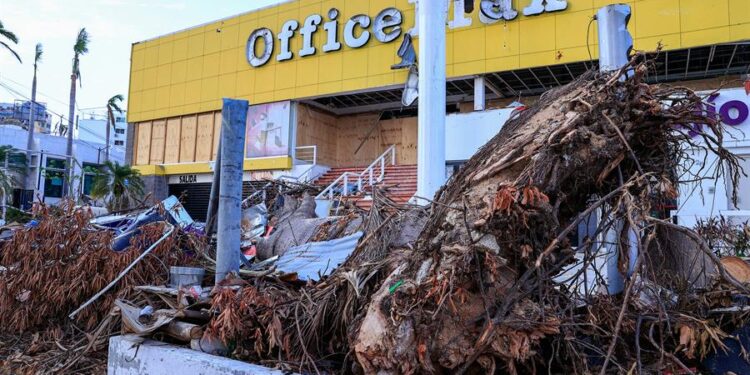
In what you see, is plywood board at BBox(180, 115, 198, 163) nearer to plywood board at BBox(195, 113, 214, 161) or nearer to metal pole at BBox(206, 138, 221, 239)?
plywood board at BBox(195, 113, 214, 161)

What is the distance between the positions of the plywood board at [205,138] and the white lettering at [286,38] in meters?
5.09

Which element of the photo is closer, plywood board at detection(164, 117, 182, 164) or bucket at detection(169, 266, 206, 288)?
bucket at detection(169, 266, 206, 288)

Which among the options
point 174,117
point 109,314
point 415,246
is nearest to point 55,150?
point 174,117

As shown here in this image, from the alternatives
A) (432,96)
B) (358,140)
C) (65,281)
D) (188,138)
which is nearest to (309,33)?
(358,140)

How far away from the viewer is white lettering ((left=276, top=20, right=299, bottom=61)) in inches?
928

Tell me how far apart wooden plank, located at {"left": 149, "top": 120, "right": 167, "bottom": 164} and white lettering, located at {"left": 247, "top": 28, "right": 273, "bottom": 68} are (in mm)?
6806

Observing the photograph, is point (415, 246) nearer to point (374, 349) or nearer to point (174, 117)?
point (374, 349)

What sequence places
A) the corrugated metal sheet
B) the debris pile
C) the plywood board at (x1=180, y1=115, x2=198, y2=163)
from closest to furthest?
1. the debris pile
2. the corrugated metal sheet
3. the plywood board at (x1=180, y1=115, x2=198, y2=163)

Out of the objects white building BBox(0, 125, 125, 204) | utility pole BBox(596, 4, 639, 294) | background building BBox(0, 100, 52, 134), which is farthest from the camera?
background building BBox(0, 100, 52, 134)

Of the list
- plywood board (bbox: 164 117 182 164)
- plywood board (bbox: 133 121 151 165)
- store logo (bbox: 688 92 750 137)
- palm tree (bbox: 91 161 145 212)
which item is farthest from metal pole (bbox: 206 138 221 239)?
plywood board (bbox: 133 121 151 165)

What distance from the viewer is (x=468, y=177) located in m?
4.13

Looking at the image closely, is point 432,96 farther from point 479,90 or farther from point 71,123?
point 71,123

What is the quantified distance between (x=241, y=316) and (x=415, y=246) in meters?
1.63

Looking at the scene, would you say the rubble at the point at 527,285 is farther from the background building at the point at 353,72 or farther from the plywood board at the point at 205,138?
the plywood board at the point at 205,138
